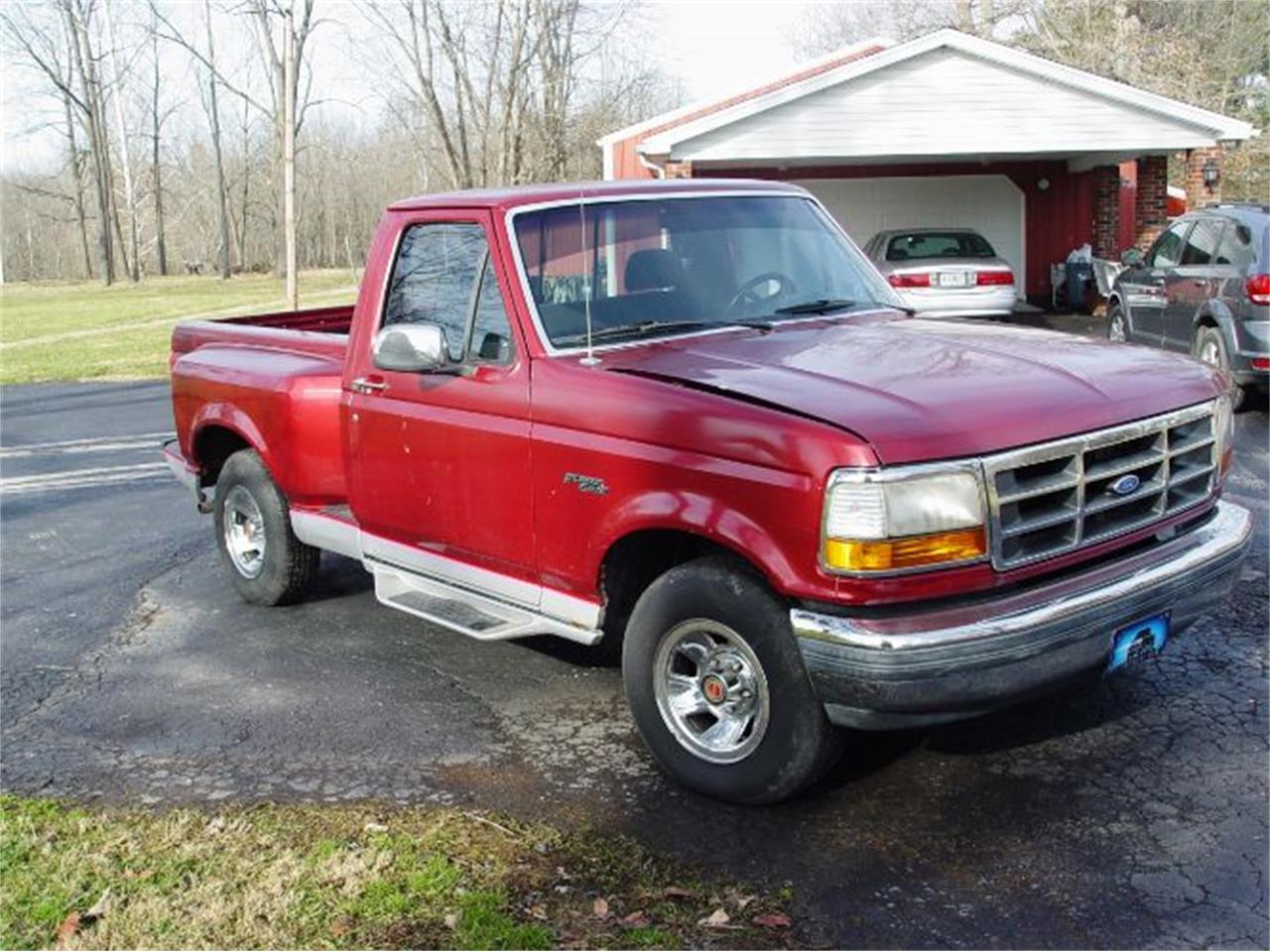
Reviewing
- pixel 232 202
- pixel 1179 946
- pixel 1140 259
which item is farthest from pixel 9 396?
pixel 232 202

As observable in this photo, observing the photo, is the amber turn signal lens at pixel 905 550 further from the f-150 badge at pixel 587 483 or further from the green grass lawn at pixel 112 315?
the green grass lawn at pixel 112 315

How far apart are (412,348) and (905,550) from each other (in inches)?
83.6

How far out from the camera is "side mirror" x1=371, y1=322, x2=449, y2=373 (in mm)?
4902

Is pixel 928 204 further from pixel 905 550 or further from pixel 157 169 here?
pixel 157 169

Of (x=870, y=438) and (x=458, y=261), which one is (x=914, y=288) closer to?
(x=458, y=261)

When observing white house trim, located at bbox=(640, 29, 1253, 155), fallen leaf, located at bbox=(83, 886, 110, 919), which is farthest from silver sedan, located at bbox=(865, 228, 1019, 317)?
fallen leaf, located at bbox=(83, 886, 110, 919)

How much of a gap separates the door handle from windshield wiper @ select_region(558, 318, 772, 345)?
3.19 feet

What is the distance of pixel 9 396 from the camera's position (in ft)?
58.1

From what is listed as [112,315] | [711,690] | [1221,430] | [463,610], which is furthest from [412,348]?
[112,315]

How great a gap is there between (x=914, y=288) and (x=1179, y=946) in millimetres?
16009

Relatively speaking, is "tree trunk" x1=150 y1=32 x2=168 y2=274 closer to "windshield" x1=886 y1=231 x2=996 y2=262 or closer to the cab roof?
"windshield" x1=886 y1=231 x2=996 y2=262

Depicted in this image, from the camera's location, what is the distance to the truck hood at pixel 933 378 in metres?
3.79

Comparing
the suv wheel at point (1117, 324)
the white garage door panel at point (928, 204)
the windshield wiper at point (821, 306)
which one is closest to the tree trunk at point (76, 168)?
the white garage door panel at point (928, 204)

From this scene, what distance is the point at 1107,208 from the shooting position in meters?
23.3
